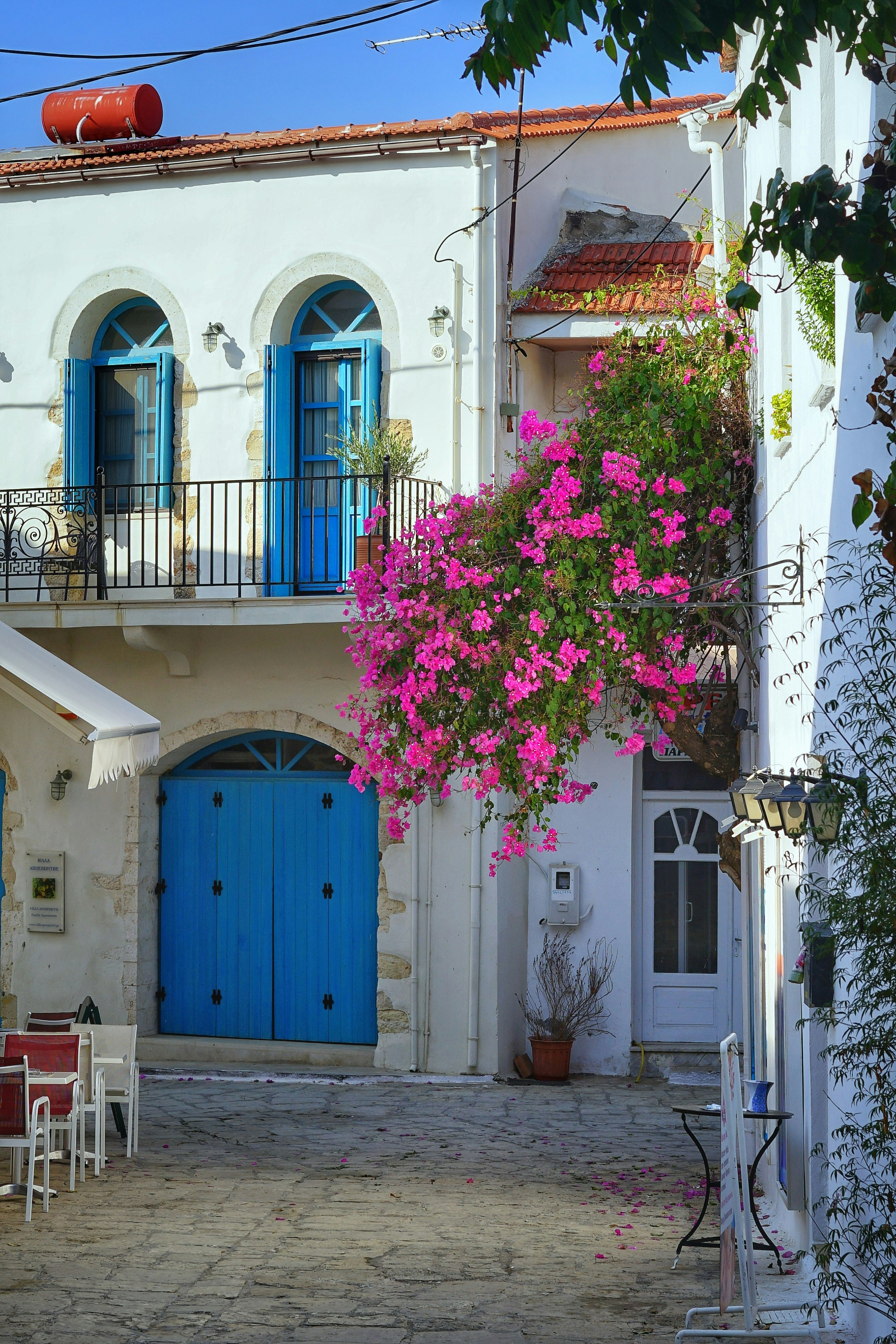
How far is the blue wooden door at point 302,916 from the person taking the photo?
38.9 feet

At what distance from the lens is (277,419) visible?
1182cm

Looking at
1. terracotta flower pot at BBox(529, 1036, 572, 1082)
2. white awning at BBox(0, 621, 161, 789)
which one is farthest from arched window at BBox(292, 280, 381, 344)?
terracotta flower pot at BBox(529, 1036, 572, 1082)

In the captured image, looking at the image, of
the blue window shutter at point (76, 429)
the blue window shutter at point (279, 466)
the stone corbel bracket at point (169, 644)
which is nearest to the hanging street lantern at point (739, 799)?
the blue window shutter at point (279, 466)

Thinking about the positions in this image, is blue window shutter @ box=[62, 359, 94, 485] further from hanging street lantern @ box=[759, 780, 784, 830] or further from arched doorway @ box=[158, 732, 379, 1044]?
hanging street lantern @ box=[759, 780, 784, 830]

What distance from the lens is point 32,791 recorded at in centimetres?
1238

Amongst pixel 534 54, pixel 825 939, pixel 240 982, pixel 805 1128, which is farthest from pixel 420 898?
pixel 534 54

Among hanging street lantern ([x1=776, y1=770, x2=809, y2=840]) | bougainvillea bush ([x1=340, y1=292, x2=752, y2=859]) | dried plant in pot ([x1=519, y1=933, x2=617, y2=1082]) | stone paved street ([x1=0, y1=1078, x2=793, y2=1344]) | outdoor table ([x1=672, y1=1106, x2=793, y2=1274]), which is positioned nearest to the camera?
hanging street lantern ([x1=776, y1=770, x2=809, y2=840])

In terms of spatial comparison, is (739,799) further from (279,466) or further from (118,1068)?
(279,466)

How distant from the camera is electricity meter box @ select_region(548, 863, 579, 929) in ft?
38.2

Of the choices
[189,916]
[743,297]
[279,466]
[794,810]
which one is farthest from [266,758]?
[743,297]

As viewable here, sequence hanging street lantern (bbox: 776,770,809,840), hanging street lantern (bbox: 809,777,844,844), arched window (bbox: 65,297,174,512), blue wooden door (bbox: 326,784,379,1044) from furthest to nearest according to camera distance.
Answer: arched window (bbox: 65,297,174,512)
blue wooden door (bbox: 326,784,379,1044)
hanging street lantern (bbox: 776,770,809,840)
hanging street lantern (bbox: 809,777,844,844)

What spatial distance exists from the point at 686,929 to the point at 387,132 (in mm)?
6906

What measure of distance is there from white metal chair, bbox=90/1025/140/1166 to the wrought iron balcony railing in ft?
12.2

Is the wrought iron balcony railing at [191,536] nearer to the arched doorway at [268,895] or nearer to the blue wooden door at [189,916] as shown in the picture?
the arched doorway at [268,895]
